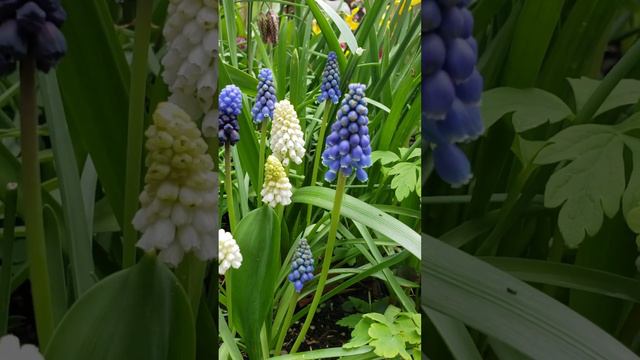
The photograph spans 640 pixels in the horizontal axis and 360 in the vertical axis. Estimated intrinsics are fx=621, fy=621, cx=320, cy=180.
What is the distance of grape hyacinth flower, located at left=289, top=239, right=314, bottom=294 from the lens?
0.65 metres

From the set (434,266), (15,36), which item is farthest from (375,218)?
(15,36)

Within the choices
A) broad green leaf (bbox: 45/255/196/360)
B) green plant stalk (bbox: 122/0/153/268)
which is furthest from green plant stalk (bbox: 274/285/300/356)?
green plant stalk (bbox: 122/0/153/268)

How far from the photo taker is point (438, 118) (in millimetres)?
597

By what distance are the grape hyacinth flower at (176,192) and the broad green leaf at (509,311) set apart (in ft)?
0.72

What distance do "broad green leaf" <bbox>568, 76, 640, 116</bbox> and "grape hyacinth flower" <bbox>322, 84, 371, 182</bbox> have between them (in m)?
0.23

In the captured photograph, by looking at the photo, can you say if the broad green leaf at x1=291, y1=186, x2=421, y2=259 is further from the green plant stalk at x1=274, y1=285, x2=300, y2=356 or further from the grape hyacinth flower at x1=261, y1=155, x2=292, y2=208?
the green plant stalk at x1=274, y1=285, x2=300, y2=356

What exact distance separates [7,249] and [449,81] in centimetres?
47

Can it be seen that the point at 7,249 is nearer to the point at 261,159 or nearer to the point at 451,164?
the point at 261,159

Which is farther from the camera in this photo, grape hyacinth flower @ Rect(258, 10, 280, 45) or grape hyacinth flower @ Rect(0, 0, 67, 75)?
grape hyacinth flower @ Rect(258, 10, 280, 45)

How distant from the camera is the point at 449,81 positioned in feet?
1.95

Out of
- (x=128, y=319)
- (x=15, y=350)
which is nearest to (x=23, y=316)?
(x=15, y=350)

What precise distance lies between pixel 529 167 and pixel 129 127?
1.36 feet

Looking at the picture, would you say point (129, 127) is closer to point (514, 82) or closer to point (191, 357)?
point (191, 357)

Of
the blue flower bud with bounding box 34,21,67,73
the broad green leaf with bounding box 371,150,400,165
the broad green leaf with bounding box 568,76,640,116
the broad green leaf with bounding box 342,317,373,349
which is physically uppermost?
the blue flower bud with bounding box 34,21,67,73
